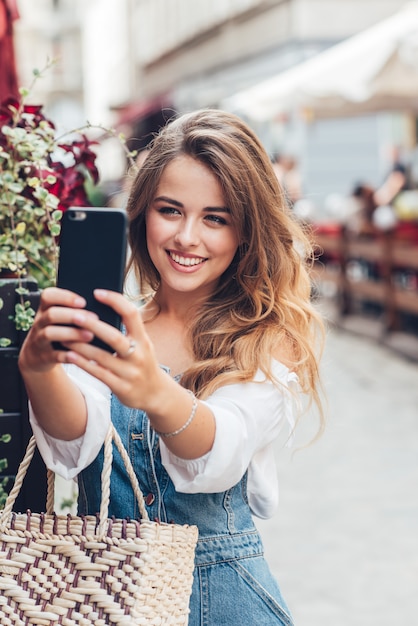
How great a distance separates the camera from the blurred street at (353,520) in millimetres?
3836

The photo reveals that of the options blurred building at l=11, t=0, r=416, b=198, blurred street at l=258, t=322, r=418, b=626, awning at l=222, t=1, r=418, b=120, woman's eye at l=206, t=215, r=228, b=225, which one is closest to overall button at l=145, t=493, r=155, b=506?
woman's eye at l=206, t=215, r=228, b=225

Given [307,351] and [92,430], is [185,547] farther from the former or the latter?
[307,351]

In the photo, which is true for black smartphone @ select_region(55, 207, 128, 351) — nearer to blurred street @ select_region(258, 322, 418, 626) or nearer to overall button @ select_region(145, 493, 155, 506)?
overall button @ select_region(145, 493, 155, 506)

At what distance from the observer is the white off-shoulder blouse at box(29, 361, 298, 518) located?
4.96 ft

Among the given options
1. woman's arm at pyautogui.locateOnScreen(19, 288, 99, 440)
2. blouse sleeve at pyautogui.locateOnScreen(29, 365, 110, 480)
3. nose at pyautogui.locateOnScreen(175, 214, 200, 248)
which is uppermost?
nose at pyautogui.locateOnScreen(175, 214, 200, 248)

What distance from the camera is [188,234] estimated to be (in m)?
1.72

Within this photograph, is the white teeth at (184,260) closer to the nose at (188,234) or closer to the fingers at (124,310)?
the nose at (188,234)

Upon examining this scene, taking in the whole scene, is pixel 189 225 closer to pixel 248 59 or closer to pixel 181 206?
pixel 181 206

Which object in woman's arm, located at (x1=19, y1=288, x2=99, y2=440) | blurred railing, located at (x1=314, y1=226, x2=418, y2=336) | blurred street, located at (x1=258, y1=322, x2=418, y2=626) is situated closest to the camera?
woman's arm, located at (x1=19, y1=288, x2=99, y2=440)

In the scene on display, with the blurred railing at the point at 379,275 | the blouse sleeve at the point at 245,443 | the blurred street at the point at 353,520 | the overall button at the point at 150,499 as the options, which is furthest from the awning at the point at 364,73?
the overall button at the point at 150,499

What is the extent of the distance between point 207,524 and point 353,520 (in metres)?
3.17

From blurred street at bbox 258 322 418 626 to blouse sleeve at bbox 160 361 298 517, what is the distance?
89cm

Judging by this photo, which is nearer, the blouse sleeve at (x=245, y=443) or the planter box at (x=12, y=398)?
the blouse sleeve at (x=245, y=443)

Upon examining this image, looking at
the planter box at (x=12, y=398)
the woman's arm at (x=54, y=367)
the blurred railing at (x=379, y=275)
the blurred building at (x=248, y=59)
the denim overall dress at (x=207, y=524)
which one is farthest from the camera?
the blurred building at (x=248, y=59)
